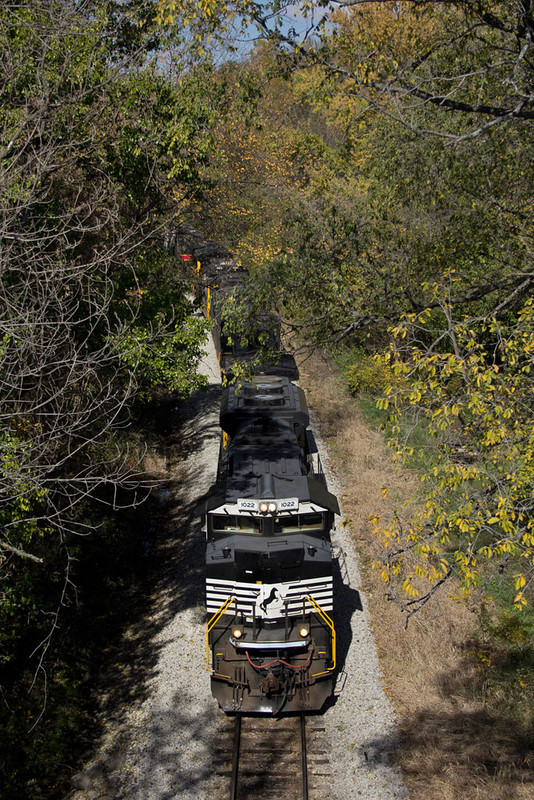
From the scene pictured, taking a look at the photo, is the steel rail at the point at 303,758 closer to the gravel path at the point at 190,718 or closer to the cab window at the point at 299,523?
the gravel path at the point at 190,718

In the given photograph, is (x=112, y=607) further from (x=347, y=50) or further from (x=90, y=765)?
(x=347, y=50)

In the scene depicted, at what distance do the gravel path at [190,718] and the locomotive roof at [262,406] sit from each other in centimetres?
245

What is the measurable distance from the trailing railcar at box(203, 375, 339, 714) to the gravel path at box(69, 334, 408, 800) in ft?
2.60

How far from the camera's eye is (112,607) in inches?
557

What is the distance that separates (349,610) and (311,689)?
3.16 m

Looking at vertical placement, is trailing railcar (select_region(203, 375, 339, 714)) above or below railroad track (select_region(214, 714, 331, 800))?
above

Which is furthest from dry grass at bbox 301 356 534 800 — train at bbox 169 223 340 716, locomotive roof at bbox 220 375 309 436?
locomotive roof at bbox 220 375 309 436

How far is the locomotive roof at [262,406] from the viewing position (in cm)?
1366

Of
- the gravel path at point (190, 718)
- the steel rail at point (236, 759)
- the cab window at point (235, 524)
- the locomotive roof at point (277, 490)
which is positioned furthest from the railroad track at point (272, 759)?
the locomotive roof at point (277, 490)

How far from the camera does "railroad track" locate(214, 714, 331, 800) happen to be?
930 centimetres

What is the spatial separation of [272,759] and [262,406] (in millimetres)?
6692

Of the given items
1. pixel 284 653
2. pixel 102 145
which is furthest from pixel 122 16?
pixel 284 653

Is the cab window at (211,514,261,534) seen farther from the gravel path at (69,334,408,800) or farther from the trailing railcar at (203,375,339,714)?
the gravel path at (69,334,408,800)

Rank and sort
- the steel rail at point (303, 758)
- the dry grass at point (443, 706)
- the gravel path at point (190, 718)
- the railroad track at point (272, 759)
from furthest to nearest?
the gravel path at point (190, 718) → the railroad track at point (272, 759) → the steel rail at point (303, 758) → the dry grass at point (443, 706)
